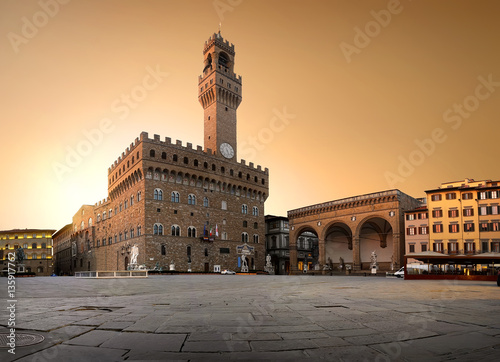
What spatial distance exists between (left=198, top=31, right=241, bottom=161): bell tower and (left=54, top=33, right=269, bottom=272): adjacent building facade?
0.16m

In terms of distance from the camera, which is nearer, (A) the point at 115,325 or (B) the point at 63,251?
(A) the point at 115,325

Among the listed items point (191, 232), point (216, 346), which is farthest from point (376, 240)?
point (216, 346)

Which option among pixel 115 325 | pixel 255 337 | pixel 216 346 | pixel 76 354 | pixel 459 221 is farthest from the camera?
pixel 459 221

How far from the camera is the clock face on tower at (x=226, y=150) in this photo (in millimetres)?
61812

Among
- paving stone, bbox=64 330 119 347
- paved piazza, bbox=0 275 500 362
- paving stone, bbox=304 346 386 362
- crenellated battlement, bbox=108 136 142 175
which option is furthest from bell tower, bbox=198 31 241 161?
paving stone, bbox=304 346 386 362

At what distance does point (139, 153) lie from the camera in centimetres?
5200

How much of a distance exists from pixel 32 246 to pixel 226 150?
217 ft

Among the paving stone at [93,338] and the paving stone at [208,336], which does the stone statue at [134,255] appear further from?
the paving stone at [208,336]

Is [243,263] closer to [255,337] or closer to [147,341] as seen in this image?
[255,337]

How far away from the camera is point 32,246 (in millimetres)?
98188

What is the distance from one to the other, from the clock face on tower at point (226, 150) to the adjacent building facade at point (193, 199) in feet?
0.52

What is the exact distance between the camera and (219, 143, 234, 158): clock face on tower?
61.8m

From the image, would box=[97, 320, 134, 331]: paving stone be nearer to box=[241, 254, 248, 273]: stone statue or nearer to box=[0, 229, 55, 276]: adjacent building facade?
box=[241, 254, 248, 273]: stone statue

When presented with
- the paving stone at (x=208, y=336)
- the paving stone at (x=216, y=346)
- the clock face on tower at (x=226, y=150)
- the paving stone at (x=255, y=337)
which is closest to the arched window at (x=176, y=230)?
the clock face on tower at (x=226, y=150)
